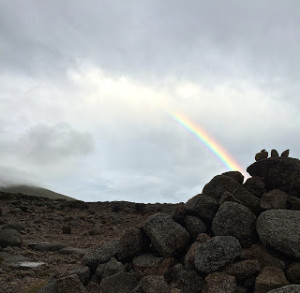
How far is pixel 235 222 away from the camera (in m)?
11.5

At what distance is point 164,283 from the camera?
1066 cm

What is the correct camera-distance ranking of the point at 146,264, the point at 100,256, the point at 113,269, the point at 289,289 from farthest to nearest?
the point at 100,256 → the point at 113,269 → the point at 146,264 → the point at 289,289

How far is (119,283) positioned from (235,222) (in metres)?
4.03

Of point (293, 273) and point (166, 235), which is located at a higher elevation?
point (166, 235)

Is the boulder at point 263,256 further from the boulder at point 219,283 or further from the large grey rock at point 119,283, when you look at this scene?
the large grey rock at point 119,283

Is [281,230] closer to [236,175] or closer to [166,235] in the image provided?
[166,235]

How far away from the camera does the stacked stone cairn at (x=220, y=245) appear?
33.1 feet

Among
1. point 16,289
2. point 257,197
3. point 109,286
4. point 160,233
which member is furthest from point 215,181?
point 16,289

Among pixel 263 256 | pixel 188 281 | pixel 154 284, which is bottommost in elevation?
pixel 154 284

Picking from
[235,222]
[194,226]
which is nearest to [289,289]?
[235,222]

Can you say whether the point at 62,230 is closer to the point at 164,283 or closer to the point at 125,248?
the point at 125,248

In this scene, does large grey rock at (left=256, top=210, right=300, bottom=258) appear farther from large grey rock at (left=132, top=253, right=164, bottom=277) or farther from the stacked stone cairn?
large grey rock at (left=132, top=253, right=164, bottom=277)

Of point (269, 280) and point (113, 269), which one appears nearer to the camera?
point (269, 280)

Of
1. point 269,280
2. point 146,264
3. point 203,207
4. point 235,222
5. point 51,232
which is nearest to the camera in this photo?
point 269,280
